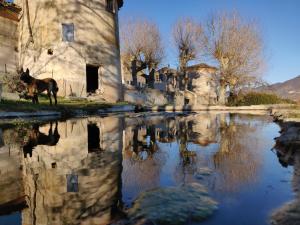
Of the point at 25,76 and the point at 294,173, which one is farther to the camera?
the point at 25,76

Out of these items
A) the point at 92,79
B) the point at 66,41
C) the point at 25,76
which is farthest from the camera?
the point at 92,79

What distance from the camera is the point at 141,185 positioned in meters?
3.27

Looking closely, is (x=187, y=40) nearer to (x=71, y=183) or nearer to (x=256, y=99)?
(x=256, y=99)

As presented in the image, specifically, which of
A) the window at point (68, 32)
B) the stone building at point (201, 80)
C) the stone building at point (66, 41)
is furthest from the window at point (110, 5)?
the stone building at point (201, 80)

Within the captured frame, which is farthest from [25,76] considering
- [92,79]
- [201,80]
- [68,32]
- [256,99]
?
[201,80]

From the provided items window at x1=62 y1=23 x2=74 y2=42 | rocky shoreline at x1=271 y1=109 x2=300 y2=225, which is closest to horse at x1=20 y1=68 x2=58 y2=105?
window at x1=62 y1=23 x2=74 y2=42

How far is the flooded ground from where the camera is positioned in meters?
2.38

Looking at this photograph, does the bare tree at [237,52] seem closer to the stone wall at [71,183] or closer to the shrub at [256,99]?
the shrub at [256,99]

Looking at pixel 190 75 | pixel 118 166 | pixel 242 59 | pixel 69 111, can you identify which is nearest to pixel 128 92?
pixel 242 59

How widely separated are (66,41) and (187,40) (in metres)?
24.5

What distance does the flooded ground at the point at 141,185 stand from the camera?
238 cm

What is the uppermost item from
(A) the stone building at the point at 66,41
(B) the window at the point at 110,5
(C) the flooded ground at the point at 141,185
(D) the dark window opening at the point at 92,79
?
(B) the window at the point at 110,5

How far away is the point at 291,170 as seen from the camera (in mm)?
3875

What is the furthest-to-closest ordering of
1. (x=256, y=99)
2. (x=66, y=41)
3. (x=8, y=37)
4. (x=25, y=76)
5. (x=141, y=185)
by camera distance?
(x=256, y=99)
(x=8, y=37)
(x=66, y=41)
(x=25, y=76)
(x=141, y=185)
